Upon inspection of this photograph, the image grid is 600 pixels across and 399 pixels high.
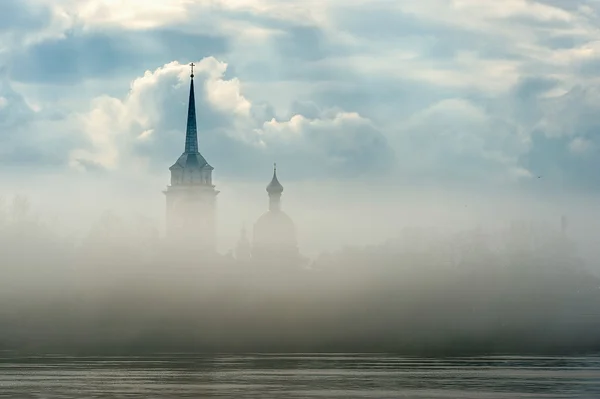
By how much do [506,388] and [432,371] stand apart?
21.2 meters

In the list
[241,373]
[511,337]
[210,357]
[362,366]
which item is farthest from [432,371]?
[511,337]

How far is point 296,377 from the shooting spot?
135250mm

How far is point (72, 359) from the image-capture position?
163000mm

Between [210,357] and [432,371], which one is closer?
[432,371]

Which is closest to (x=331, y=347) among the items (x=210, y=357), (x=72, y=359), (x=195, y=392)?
(x=210, y=357)

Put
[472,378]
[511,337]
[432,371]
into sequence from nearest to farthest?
[472,378] < [432,371] < [511,337]

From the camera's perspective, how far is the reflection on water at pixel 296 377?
11888 cm

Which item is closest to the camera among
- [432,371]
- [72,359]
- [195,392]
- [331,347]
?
[195,392]

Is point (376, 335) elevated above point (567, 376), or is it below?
above

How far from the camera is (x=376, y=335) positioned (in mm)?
196250

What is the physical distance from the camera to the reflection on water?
119 meters

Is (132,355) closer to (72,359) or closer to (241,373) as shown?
(72,359)

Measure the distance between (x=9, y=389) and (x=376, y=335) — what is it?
3273 inches

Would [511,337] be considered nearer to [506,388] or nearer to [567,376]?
[567,376]
